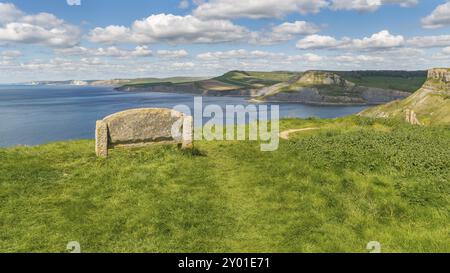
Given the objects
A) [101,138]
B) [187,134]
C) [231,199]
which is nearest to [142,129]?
[101,138]

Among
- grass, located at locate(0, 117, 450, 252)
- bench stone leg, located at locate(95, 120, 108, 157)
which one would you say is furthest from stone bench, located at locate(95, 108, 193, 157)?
grass, located at locate(0, 117, 450, 252)

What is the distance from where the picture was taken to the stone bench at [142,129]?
17609 mm

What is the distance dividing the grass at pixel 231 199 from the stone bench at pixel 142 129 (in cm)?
56

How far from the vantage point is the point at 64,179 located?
48.9ft

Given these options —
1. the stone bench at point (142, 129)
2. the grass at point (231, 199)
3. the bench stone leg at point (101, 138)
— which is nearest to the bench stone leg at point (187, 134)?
Result: the stone bench at point (142, 129)

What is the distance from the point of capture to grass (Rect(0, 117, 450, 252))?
1024 centimetres

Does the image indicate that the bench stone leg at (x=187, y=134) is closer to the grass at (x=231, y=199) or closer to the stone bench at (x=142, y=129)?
the stone bench at (x=142, y=129)

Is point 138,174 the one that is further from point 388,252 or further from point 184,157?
point 388,252

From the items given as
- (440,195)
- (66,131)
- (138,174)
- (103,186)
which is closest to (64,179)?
(103,186)

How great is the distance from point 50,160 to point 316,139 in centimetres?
1417

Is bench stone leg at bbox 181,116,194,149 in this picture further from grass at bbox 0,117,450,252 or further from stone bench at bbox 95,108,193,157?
grass at bbox 0,117,450,252

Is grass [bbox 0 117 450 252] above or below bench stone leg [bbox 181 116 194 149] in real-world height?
below
